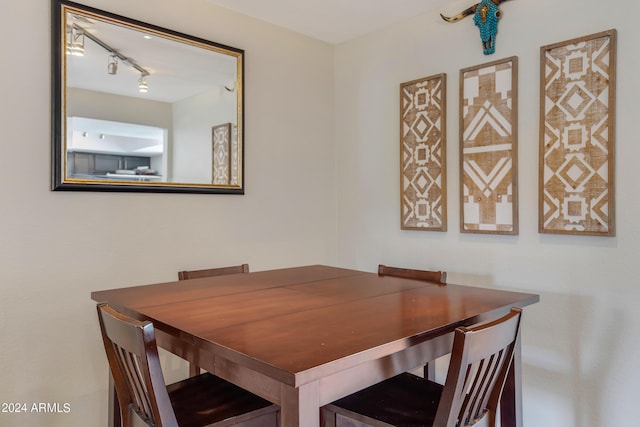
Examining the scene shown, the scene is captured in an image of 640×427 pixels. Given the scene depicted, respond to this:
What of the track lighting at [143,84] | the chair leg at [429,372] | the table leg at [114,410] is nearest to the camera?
the table leg at [114,410]

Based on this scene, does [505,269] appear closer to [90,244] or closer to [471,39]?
[471,39]

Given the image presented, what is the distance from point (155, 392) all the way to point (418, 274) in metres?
1.30

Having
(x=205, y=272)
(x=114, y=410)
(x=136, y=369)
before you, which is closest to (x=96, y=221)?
(x=205, y=272)

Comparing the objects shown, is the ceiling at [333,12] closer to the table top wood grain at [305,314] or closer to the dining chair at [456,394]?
the table top wood grain at [305,314]

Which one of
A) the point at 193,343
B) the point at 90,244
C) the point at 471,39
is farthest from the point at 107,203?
the point at 471,39

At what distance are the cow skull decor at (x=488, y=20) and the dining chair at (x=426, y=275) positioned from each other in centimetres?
125

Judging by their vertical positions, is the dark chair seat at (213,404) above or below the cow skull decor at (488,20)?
below

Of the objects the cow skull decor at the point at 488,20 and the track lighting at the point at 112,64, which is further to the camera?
the cow skull decor at the point at 488,20

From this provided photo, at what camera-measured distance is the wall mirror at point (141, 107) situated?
6.59 ft

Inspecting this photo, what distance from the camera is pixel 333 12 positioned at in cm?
265

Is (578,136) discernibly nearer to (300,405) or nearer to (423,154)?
(423,154)

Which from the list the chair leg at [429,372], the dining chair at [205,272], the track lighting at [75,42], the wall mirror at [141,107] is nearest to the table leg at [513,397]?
the chair leg at [429,372]

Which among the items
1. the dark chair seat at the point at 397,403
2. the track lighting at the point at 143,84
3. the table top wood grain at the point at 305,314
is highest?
the track lighting at the point at 143,84

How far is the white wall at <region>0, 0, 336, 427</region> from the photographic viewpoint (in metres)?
1.89
